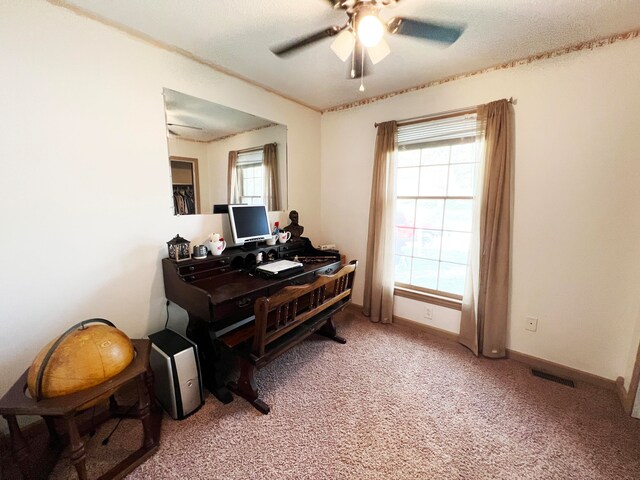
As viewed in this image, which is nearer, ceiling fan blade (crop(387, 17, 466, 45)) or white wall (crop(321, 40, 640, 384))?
ceiling fan blade (crop(387, 17, 466, 45))

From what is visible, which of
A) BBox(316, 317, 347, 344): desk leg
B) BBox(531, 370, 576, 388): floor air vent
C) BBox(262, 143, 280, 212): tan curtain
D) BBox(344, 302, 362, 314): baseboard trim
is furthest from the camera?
BBox(344, 302, 362, 314): baseboard trim

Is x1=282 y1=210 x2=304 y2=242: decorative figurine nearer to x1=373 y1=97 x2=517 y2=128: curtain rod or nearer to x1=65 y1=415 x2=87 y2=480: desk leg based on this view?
x1=373 y1=97 x2=517 y2=128: curtain rod

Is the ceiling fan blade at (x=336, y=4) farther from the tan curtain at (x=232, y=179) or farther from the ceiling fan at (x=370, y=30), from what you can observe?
the tan curtain at (x=232, y=179)

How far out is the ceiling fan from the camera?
125 cm

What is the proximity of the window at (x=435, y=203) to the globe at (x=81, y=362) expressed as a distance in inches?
95.0

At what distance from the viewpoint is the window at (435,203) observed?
235 cm

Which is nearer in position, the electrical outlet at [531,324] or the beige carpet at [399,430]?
the beige carpet at [399,430]

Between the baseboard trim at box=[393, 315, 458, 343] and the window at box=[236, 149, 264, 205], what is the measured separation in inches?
75.3

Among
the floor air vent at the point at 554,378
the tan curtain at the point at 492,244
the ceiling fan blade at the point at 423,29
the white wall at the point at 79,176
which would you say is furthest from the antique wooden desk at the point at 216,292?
the floor air vent at the point at 554,378

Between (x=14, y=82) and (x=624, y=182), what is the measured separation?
3.61 m

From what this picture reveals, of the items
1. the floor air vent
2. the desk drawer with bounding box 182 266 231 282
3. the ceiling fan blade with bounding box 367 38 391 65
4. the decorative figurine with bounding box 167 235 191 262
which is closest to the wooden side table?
the desk drawer with bounding box 182 266 231 282

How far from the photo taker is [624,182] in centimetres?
172

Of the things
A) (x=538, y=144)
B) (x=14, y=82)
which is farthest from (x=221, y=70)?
(x=538, y=144)

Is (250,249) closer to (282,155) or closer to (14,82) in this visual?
(282,155)
